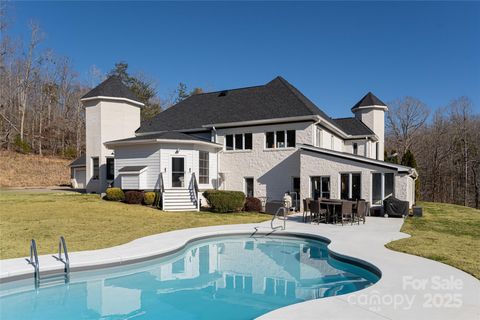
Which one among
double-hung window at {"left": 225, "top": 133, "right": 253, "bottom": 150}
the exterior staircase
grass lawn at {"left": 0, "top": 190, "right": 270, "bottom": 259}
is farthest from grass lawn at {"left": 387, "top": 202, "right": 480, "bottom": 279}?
the exterior staircase

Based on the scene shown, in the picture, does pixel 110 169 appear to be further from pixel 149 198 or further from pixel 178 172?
pixel 178 172

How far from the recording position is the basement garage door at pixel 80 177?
30.0 metres

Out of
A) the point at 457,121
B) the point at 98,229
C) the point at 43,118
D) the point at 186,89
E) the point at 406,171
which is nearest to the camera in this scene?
the point at 98,229

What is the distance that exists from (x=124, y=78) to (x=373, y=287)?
48061mm

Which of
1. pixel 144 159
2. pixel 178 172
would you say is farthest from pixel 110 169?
pixel 178 172

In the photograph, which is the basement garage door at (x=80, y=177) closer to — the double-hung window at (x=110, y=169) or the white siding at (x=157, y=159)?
the double-hung window at (x=110, y=169)

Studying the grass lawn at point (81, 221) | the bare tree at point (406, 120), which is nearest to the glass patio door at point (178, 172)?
the grass lawn at point (81, 221)

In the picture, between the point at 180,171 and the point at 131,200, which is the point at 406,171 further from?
the point at 131,200

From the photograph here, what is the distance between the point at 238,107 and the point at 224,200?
8813 millimetres

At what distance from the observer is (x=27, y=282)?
7383 millimetres

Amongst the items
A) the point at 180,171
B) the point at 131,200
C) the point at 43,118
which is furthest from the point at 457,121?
the point at 43,118

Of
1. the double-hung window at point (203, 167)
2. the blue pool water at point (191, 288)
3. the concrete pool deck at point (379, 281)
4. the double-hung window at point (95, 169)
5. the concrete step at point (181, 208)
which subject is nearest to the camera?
the concrete pool deck at point (379, 281)

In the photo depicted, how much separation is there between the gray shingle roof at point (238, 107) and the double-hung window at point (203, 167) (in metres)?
3.15

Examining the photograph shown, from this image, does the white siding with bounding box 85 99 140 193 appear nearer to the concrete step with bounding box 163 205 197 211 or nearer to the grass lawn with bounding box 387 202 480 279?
the concrete step with bounding box 163 205 197 211
